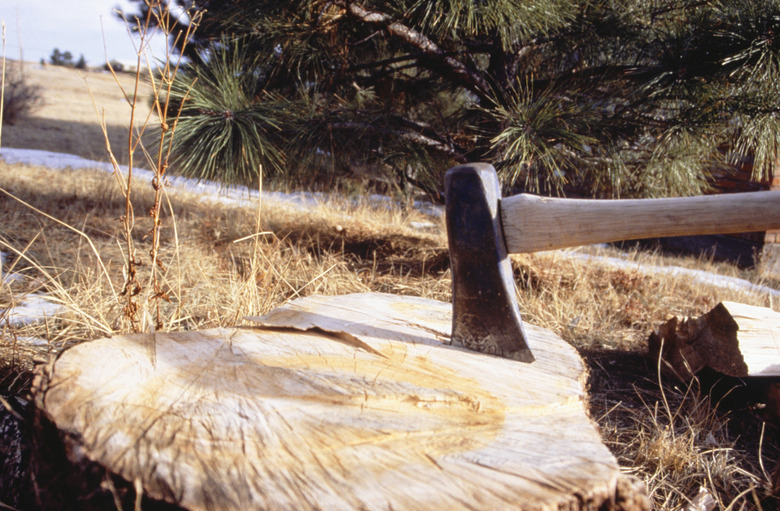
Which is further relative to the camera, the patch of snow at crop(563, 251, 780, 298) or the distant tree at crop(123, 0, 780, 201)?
the patch of snow at crop(563, 251, 780, 298)

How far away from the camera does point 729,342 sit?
171cm

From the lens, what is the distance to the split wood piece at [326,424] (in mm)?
765

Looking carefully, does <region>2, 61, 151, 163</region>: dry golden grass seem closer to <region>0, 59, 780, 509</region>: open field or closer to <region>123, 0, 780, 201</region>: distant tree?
<region>0, 59, 780, 509</region>: open field

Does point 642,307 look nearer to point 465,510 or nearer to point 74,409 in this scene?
point 465,510

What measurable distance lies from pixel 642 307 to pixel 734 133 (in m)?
0.91

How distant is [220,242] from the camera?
3.21 metres

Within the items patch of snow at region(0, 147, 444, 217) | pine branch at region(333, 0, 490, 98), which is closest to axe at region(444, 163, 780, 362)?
pine branch at region(333, 0, 490, 98)

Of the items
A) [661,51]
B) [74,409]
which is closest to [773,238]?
[661,51]

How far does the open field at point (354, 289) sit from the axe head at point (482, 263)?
21.9 inches

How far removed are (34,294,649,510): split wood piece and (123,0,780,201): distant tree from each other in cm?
134

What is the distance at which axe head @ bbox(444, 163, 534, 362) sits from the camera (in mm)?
1236

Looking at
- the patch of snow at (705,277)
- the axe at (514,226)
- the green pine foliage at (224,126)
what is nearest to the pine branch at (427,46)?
the green pine foliage at (224,126)

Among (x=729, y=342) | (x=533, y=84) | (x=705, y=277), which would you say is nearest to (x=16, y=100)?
(x=533, y=84)

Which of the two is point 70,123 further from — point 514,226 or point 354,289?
point 514,226
